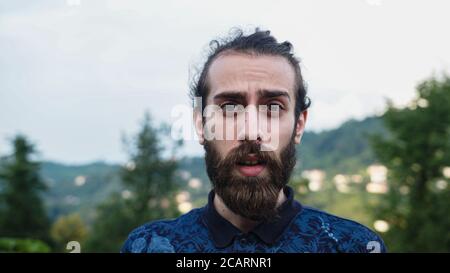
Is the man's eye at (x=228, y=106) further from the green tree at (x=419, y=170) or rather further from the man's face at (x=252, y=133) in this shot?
the green tree at (x=419, y=170)

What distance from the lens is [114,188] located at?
46.7ft

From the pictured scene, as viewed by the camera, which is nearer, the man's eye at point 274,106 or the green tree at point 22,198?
the man's eye at point 274,106

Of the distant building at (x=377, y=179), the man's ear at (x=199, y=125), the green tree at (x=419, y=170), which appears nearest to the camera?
the man's ear at (x=199, y=125)

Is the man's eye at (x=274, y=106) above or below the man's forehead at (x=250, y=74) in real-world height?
below

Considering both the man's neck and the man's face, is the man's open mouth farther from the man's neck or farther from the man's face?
the man's neck

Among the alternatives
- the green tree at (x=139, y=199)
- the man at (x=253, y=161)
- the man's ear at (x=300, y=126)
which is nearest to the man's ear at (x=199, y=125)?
the man at (x=253, y=161)

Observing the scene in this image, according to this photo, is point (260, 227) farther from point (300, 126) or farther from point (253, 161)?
point (300, 126)

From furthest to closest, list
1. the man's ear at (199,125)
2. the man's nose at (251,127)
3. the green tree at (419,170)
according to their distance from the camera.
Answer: the green tree at (419,170), the man's ear at (199,125), the man's nose at (251,127)

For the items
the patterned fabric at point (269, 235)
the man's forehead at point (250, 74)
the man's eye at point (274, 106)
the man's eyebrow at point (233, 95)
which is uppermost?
the man's forehead at point (250, 74)

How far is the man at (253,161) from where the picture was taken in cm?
185

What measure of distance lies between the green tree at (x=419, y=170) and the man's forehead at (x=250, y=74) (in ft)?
27.6

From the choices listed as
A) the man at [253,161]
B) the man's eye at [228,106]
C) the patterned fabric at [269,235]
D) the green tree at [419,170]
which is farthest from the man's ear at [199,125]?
the green tree at [419,170]

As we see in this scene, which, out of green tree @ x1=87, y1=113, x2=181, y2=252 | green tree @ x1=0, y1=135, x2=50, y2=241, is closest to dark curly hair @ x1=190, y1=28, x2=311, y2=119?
green tree @ x1=87, y1=113, x2=181, y2=252

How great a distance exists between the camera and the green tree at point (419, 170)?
9.52 m
